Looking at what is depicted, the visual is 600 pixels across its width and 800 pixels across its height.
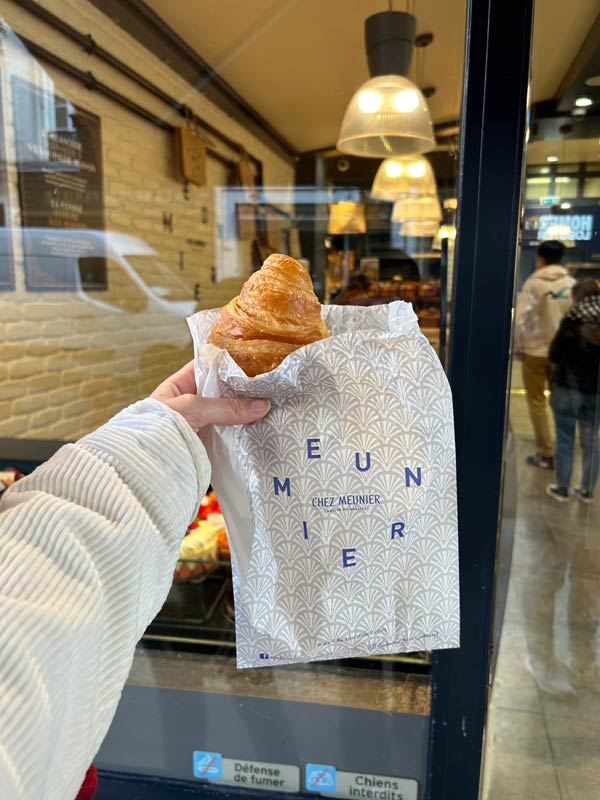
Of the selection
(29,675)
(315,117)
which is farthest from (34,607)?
(315,117)

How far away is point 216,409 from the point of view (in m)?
0.83

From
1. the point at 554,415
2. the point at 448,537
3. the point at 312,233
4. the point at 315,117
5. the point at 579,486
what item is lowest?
the point at 579,486

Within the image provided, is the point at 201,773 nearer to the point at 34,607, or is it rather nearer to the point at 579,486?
the point at 34,607

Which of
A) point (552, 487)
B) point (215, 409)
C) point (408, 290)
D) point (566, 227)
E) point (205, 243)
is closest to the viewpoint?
point (215, 409)

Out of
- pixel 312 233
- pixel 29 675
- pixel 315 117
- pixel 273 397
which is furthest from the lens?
pixel 312 233

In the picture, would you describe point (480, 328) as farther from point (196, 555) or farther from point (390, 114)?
point (390, 114)

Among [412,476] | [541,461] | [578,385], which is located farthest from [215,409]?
[541,461]

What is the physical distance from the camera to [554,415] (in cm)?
267

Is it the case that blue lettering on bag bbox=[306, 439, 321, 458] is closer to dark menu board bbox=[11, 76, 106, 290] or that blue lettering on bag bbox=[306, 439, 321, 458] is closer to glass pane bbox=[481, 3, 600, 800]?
glass pane bbox=[481, 3, 600, 800]

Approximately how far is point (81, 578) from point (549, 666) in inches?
89.0

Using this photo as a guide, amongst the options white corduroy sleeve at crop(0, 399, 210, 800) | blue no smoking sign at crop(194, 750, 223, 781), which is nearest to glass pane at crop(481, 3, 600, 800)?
blue no smoking sign at crop(194, 750, 223, 781)

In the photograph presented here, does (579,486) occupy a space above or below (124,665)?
below

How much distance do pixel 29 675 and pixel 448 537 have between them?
60cm

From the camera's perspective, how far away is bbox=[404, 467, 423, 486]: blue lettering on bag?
86 cm
